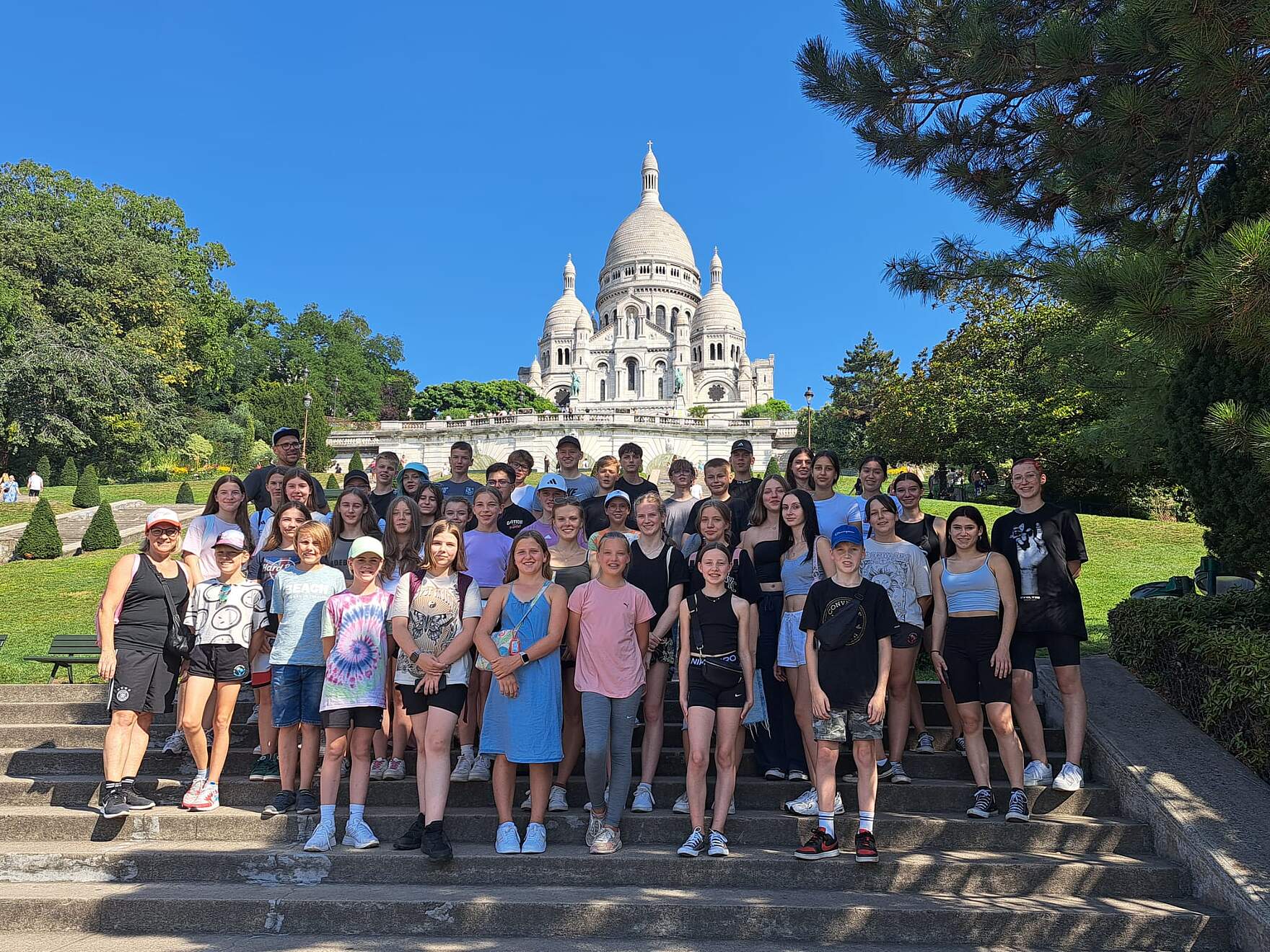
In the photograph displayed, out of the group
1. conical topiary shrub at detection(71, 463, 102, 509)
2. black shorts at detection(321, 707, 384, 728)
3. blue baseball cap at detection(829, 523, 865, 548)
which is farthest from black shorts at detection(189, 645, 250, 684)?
conical topiary shrub at detection(71, 463, 102, 509)

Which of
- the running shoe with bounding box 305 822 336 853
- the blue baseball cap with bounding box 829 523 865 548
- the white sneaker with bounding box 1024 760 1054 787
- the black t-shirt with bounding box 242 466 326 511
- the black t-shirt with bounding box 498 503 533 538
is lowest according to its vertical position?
the running shoe with bounding box 305 822 336 853

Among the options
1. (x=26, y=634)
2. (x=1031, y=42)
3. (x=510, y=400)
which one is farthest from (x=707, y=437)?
(x=1031, y=42)

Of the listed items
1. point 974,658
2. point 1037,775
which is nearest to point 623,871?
point 974,658

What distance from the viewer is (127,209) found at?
35.2m

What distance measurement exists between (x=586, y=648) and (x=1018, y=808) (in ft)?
8.04

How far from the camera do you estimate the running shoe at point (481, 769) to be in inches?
189

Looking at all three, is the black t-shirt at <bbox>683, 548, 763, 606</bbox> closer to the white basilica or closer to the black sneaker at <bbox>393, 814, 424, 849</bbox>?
the black sneaker at <bbox>393, 814, 424, 849</bbox>

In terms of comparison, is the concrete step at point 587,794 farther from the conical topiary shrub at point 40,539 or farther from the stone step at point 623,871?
the conical topiary shrub at point 40,539

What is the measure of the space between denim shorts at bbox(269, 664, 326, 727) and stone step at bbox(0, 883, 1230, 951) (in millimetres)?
919

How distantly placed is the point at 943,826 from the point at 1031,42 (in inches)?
185

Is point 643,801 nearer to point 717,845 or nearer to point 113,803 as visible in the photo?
point 717,845

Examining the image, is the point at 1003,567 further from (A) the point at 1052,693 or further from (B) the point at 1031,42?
(B) the point at 1031,42

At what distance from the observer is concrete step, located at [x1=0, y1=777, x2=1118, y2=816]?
469 centimetres

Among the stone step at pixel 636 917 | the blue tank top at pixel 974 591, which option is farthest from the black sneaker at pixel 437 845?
the blue tank top at pixel 974 591
